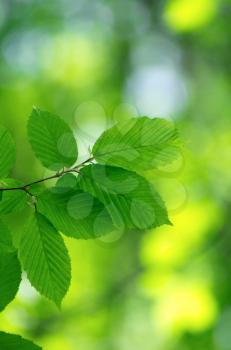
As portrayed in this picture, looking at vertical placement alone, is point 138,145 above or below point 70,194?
above

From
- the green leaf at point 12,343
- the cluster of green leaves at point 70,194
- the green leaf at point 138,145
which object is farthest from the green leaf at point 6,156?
the green leaf at point 12,343

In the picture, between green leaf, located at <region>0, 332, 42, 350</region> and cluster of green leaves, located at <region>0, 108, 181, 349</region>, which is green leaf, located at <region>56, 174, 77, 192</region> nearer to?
cluster of green leaves, located at <region>0, 108, 181, 349</region>

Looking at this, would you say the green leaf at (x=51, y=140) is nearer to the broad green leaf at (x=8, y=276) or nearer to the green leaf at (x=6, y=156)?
the green leaf at (x=6, y=156)

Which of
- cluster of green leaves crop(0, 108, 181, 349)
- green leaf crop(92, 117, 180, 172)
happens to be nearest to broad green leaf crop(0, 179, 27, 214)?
cluster of green leaves crop(0, 108, 181, 349)

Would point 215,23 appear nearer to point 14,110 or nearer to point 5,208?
point 14,110

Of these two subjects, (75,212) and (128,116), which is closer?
(75,212)

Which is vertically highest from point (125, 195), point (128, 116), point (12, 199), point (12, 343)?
point (125, 195)

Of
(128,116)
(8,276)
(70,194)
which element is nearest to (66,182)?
(70,194)

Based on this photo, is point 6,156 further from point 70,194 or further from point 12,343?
point 12,343
